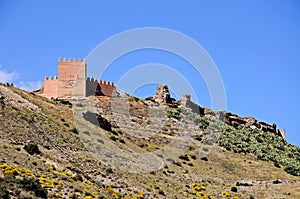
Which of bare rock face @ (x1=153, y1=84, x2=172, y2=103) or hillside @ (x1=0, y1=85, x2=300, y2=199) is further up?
bare rock face @ (x1=153, y1=84, x2=172, y2=103)

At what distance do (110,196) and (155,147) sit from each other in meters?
29.6

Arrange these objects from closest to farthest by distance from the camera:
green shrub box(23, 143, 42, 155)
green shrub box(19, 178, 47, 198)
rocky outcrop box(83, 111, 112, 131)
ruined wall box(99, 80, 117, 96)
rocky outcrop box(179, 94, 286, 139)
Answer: green shrub box(19, 178, 47, 198) < green shrub box(23, 143, 42, 155) < rocky outcrop box(83, 111, 112, 131) < ruined wall box(99, 80, 117, 96) < rocky outcrop box(179, 94, 286, 139)

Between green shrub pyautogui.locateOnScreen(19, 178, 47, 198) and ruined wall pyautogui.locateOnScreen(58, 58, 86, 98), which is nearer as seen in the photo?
green shrub pyautogui.locateOnScreen(19, 178, 47, 198)

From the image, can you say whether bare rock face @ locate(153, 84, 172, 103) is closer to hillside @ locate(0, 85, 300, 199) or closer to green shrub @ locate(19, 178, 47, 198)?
hillside @ locate(0, 85, 300, 199)

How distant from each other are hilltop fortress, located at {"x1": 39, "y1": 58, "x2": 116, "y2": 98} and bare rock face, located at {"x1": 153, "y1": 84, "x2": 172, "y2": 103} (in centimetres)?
1839

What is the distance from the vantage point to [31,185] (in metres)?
29.7

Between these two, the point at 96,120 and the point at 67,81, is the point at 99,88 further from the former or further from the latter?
the point at 96,120

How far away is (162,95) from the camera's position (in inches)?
3841

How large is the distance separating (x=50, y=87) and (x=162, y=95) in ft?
79.9

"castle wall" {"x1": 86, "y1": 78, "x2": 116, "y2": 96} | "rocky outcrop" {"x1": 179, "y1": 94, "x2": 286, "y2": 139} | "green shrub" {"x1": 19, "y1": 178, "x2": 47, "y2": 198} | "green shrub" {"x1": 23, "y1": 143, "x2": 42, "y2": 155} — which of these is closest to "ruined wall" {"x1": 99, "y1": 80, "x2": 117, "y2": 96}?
"castle wall" {"x1": 86, "y1": 78, "x2": 116, "y2": 96}

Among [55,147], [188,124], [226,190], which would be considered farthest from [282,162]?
[55,147]

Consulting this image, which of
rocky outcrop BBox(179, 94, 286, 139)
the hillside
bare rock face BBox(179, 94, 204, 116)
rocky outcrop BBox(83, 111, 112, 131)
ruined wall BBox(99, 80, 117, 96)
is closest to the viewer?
the hillside

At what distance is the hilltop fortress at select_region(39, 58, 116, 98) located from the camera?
78.8m

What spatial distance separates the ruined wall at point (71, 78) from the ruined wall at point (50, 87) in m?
0.64
